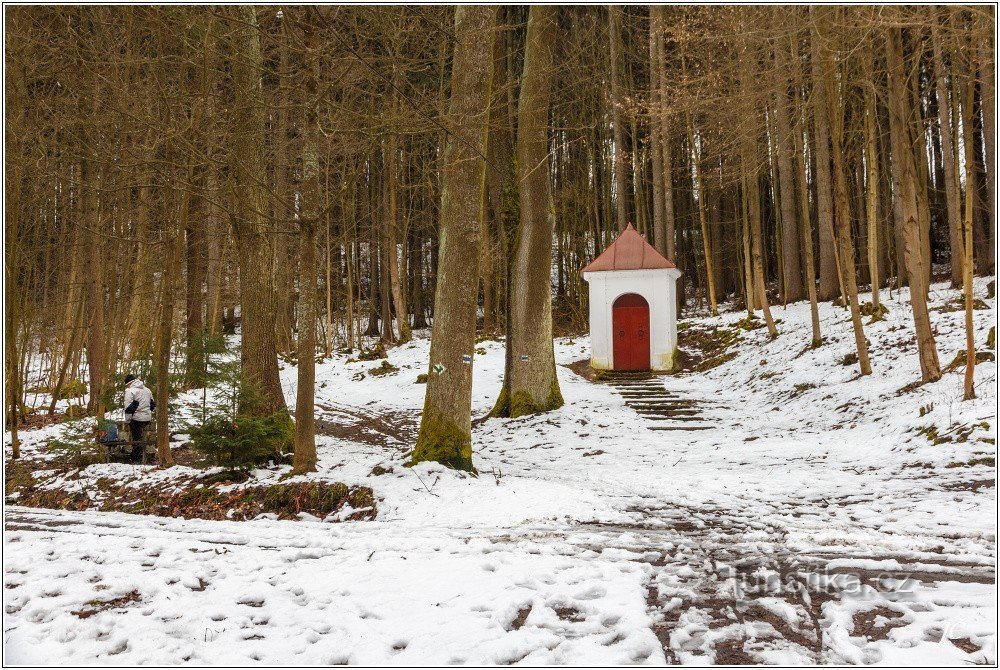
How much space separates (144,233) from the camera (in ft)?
36.1

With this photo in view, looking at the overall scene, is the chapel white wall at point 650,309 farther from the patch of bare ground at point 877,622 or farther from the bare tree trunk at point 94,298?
the patch of bare ground at point 877,622

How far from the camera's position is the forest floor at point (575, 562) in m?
3.09

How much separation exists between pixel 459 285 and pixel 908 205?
7326 mm

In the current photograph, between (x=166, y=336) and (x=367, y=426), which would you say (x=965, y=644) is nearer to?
(x=166, y=336)

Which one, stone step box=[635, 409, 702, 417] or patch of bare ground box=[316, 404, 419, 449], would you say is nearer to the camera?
patch of bare ground box=[316, 404, 419, 449]

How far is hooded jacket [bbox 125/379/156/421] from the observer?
31.2 ft

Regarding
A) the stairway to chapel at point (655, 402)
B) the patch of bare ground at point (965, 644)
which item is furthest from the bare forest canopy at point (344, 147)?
the patch of bare ground at point (965, 644)

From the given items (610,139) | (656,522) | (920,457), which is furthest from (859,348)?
(610,139)

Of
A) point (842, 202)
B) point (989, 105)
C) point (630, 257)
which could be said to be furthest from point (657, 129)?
point (842, 202)

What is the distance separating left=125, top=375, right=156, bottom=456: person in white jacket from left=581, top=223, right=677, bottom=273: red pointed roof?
481 inches

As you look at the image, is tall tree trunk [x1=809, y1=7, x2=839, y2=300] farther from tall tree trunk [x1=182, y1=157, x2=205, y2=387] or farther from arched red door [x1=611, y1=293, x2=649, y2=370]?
tall tree trunk [x1=182, y1=157, x2=205, y2=387]

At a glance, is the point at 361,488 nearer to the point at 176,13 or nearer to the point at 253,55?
the point at 253,55

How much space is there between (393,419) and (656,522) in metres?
9.38

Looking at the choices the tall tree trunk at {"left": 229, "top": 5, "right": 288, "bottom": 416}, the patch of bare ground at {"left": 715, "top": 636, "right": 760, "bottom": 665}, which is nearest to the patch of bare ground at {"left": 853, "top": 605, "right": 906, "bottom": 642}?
the patch of bare ground at {"left": 715, "top": 636, "right": 760, "bottom": 665}
